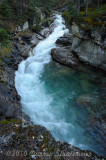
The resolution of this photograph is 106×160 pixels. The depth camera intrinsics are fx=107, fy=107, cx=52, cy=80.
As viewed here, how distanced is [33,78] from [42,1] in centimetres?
4194

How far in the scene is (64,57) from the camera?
1975 cm

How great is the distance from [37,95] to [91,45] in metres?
11.7

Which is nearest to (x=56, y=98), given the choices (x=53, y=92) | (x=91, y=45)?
(x=53, y=92)

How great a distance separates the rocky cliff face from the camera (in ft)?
49.8

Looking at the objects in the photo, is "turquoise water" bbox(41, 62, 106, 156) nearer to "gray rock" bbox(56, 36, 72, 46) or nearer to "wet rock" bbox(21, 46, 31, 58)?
"wet rock" bbox(21, 46, 31, 58)

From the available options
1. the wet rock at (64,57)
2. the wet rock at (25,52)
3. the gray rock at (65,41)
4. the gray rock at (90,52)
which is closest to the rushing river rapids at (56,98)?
the wet rock at (25,52)

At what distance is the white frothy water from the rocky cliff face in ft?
20.4

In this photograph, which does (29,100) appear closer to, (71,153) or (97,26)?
(71,153)

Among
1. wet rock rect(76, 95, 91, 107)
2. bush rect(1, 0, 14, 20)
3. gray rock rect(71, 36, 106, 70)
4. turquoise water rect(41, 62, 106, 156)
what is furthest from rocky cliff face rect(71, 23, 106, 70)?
bush rect(1, 0, 14, 20)

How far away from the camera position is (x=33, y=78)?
17.2m

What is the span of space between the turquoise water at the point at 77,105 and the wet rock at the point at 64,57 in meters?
1.05

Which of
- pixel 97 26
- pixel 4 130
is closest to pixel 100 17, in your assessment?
pixel 97 26

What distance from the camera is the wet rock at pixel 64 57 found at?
755 inches

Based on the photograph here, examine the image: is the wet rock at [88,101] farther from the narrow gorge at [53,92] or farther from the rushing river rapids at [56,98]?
the rushing river rapids at [56,98]
